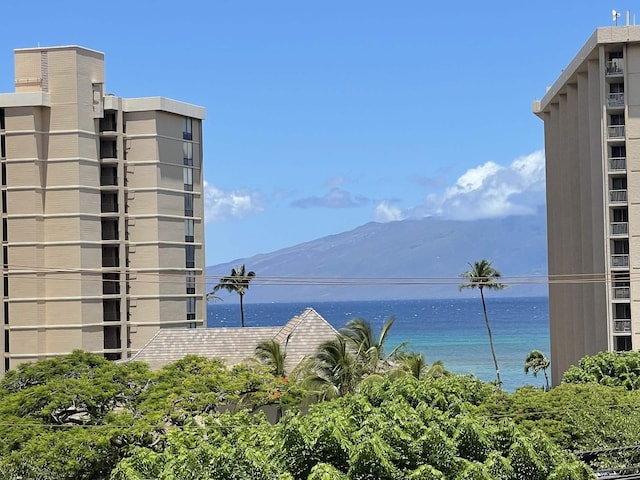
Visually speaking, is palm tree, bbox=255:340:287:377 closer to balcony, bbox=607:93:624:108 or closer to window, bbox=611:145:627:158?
window, bbox=611:145:627:158

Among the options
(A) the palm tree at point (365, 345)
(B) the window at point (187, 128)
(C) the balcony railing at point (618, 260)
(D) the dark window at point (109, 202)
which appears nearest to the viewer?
(A) the palm tree at point (365, 345)

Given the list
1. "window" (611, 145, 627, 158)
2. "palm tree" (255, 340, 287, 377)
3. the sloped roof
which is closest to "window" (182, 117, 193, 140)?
the sloped roof

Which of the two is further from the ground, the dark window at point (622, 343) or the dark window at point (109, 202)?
the dark window at point (109, 202)

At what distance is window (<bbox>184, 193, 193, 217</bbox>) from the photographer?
88.7 metres

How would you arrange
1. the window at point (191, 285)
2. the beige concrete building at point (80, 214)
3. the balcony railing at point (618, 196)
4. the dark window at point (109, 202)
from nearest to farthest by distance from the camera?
the balcony railing at point (618, 196), the beige concrete building at point (80, 214), the dark window at point (109, 202), the window at point (191, 285)

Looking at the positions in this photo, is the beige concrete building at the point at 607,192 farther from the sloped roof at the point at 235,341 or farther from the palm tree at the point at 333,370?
the palm tree at the point at 333,370

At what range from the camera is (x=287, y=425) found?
866 inches

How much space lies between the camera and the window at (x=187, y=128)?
88.8 m

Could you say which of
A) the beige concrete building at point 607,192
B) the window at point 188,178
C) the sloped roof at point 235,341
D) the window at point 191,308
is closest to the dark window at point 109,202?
the window at point 188,178

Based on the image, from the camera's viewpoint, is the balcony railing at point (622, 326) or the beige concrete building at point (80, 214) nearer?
the balcony railing at point (622, 326)

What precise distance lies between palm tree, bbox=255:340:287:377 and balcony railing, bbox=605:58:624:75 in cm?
2691

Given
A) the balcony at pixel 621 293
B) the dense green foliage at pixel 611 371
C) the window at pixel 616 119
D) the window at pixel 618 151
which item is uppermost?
the window at pixel 616 119

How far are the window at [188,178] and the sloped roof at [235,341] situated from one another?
34.6 metres

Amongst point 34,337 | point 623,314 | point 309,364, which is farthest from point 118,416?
point 34,337
